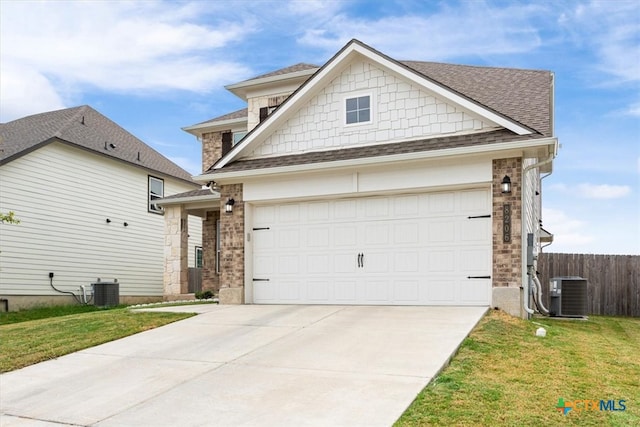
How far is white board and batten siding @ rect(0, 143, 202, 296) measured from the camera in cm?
1931

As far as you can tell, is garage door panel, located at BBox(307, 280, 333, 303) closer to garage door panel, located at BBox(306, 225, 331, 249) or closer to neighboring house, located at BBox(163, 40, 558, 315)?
neighboring house, located at BBox(163, 40, 558, 315)

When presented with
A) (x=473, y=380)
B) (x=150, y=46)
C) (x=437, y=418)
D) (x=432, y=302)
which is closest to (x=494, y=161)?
(x=432, y=302)

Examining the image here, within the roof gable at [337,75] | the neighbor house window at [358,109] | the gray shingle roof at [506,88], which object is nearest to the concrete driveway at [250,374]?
the roof gable at [337,75]

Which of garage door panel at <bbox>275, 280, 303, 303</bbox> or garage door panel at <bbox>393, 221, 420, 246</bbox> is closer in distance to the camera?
garage door panel at <bbox>393, 221, 420, 246</bbox>

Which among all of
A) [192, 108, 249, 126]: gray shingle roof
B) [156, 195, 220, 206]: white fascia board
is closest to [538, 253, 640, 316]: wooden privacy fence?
[156, 195, 220, 206]: white fascia board

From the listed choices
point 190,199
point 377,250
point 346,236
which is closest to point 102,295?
point 190,199

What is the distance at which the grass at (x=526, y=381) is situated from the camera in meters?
5.48

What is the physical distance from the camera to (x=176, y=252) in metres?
20.4

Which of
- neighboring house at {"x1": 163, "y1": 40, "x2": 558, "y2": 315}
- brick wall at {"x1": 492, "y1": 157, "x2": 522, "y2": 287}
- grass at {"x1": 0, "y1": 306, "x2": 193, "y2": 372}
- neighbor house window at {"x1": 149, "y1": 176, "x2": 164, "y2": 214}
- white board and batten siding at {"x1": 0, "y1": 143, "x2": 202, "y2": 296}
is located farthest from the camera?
neighbor house window at {"x1": 149, "y1": 176, "x2": 164, "y2": 214}

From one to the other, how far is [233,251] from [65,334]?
432 centimetres

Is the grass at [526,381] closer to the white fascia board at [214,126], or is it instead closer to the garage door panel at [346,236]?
the garage door panel at [346,236]

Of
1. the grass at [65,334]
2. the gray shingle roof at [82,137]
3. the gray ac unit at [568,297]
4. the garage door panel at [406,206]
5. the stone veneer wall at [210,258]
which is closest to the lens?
the grass at [65,334]

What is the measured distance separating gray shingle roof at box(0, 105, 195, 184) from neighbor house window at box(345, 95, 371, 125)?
39.1ft

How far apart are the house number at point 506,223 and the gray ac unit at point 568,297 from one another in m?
3.91
